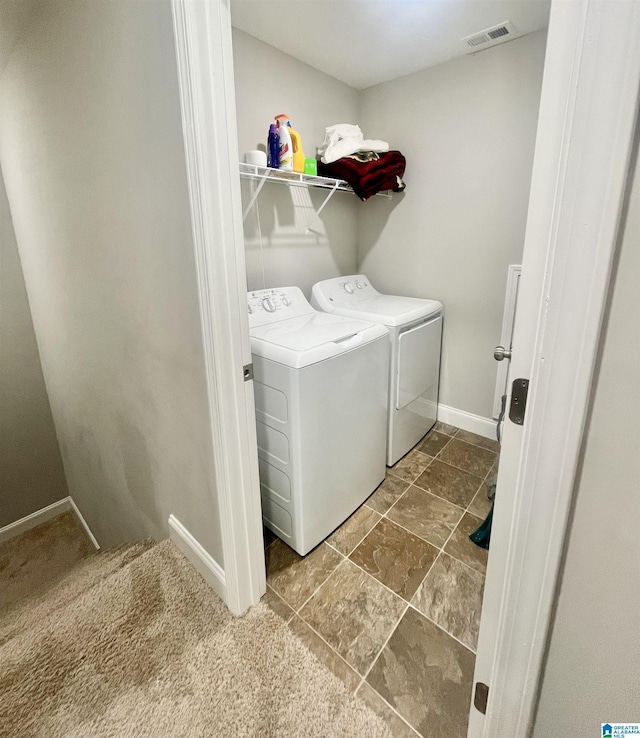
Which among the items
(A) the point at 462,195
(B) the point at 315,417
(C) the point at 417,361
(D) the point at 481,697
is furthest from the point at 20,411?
(A) the point at 462,195

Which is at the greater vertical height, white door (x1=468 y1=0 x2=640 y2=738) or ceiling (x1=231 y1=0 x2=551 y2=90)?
ceiling (x1=231 y1=0 x2=551 y2=90)

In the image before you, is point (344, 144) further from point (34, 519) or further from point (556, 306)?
point (34, 519)

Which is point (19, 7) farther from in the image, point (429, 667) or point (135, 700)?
point (429, 667)

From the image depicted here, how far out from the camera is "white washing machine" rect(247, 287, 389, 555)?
4.79ft

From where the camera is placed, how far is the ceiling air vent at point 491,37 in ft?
6.04

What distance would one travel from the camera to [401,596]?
146cm

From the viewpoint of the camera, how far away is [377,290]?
112 inches

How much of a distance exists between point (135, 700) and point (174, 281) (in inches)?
49.1

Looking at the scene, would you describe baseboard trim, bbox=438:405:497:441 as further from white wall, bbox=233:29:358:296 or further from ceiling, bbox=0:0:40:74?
ceiling, bbox=0:0:40:74

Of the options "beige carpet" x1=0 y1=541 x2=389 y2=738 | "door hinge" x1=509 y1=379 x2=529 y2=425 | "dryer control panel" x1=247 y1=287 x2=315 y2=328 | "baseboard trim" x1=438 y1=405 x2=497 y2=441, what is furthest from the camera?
"baseboard trim" x1=438 y1=405 x2=497 y2=441

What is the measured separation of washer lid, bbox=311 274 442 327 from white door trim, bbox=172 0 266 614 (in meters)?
1.06

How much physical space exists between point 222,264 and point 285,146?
4.20 feet

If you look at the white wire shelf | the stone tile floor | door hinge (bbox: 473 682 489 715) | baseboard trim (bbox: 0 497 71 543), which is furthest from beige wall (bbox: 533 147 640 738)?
baseboard trim (bbox: 0 497 71 543)

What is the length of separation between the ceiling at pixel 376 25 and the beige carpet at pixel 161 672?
2.58 metres
